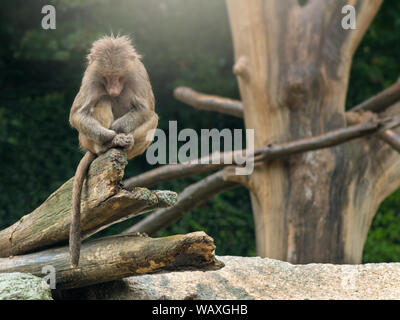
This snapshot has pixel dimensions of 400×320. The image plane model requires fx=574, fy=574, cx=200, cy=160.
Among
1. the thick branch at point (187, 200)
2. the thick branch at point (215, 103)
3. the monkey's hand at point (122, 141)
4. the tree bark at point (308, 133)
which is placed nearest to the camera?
the monkey's hand at point (122, 141)

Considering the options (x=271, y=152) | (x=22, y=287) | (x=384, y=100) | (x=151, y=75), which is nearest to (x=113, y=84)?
(x=22, y=287)

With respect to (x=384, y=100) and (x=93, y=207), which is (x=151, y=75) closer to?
(x=384, y=100)

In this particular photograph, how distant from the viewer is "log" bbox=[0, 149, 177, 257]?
3059mm

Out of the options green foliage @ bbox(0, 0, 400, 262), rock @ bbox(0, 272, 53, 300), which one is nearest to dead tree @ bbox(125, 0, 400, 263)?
green foliage @ bbox(0, 0, 400, 262)

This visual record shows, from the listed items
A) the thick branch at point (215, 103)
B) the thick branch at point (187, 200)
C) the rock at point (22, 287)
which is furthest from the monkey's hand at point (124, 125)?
the thick branch at point (215, 103)

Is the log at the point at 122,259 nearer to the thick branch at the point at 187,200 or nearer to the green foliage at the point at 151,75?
the thick branch at the point at 187,200

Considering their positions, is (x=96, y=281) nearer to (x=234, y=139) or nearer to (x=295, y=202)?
(x=295, y=202)

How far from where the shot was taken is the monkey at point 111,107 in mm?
3195

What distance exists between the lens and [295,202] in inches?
212

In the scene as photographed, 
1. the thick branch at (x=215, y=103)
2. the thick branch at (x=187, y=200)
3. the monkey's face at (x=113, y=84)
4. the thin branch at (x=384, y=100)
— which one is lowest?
the thick branch at (x=187, y=200)

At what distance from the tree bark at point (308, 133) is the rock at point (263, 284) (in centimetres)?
130

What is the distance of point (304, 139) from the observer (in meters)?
5.21

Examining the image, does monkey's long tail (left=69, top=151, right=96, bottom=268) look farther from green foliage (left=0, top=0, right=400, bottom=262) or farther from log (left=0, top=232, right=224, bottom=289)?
green foliage (left=0, top=0, right=400, bottom=262)

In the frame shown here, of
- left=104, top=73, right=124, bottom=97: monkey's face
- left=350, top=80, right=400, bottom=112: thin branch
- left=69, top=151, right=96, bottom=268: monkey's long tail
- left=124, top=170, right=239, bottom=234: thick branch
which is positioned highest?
left=350, top=80, right=400, bottom=112: thin branch
